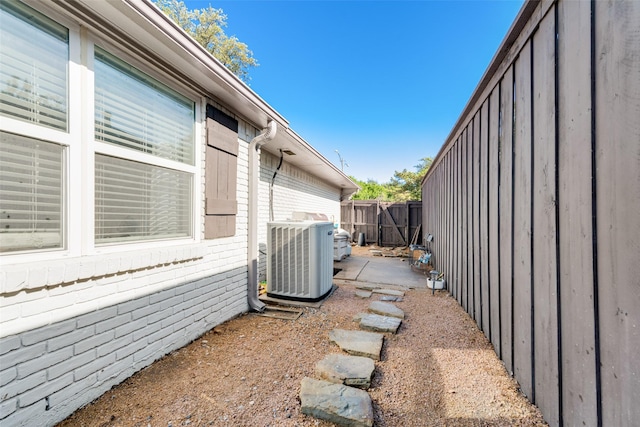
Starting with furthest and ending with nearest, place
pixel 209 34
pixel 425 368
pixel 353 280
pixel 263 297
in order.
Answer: pixel 209 34 < pixel 353 280 < pixel 263 297 < pixel 425 368

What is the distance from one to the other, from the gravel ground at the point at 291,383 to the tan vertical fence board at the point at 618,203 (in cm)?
79

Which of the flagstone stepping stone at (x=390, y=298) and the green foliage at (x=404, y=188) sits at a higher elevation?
the green foliage at (x=404, y=188)

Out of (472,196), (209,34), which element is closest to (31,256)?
(472,196)

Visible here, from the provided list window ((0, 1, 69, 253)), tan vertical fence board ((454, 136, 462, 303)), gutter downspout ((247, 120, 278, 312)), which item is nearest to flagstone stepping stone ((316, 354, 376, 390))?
gutter downspout ((247, 120, 278, 312))

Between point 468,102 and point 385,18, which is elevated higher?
point 385,18

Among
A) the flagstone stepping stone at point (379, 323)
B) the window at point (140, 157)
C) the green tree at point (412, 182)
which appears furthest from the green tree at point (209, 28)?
the green tree at point (412, 182)

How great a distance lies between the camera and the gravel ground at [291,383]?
5.12ft

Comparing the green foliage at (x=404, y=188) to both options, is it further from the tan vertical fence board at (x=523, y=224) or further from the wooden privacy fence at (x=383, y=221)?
the tan vertical fence board at (x=523, y=224)

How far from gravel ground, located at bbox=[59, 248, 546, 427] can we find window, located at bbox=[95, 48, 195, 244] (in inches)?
43.5

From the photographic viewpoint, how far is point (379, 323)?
2920mm

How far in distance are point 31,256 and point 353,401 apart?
2.11 metres

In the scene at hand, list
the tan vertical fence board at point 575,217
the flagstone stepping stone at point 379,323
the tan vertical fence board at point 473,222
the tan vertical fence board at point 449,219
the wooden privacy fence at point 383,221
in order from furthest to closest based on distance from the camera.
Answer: the wooden privacy fence at point 383,221
the tan vertical fence board at point 449,219
the tan vertical fence board at point 473,222
the flagstone stepping stone at point 379,323
the tan vertical fence board at point 575,217

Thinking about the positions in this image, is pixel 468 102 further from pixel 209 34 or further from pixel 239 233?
pixel 209 34

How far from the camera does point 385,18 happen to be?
5945mm
